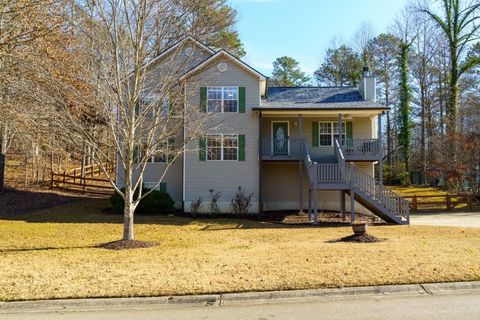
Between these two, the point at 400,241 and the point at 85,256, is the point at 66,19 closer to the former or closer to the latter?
the point at 85,256

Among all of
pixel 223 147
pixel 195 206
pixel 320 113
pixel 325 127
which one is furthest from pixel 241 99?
pixel 195 206

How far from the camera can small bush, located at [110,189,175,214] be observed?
20.5 metres

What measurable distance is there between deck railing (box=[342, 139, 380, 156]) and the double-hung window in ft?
18.0

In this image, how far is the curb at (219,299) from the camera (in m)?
6.52

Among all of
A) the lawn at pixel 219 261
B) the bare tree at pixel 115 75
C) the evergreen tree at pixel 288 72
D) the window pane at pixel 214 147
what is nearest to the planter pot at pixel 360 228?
the lawn at pixel 219 261

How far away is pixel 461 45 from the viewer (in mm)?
Answer: 31938

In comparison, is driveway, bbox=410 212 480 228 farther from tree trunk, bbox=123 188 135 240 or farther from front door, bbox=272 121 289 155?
tree trunk, bbox=123 188 135 240

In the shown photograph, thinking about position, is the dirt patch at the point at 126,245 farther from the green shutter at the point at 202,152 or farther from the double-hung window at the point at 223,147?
the double-hung window at the point at 223,147

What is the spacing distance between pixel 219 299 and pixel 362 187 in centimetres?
1265

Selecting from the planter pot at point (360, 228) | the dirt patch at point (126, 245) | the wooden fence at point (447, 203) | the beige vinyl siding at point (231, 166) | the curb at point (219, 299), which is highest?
the beige vinyl siding at point (231, 166)

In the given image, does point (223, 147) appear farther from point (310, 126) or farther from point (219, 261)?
point (219, 261)

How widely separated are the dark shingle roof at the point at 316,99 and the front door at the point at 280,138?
144 cm

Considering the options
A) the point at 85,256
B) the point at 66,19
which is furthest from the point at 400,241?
the point at 66,19

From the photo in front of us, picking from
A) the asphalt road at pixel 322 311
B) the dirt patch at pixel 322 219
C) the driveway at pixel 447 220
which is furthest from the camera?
the dirt patch at pixel 322 219
